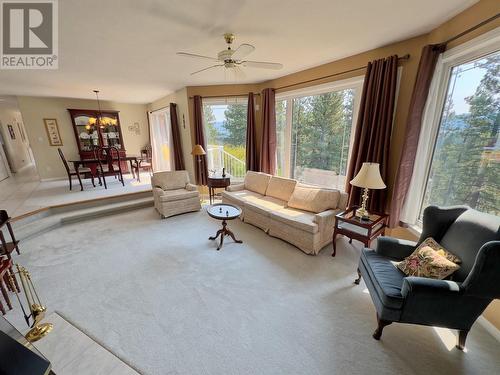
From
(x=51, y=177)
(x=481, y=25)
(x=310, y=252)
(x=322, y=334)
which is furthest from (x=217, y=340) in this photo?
(x=51, y=177)

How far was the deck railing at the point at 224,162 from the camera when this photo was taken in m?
5.20

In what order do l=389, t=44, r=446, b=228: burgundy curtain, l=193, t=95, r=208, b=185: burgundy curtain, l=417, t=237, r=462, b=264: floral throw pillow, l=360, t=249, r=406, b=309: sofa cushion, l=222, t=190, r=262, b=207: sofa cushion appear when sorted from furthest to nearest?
l=193, t=95, r=208, b=185: burgundy curtain < l=222, t=190, r=262, b=207: sofa cushion < l=389, t=44, r=446, b=228: burgundy curtain < l=417, t=237, r=462, b=264: floral throw pillow < l=360, t=249, r=406, b=309: sofa cushion

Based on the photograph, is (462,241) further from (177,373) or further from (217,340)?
(177,373)

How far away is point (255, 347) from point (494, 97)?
2.95 m

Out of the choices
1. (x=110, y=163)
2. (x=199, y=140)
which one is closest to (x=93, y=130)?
(x=110, y=163)

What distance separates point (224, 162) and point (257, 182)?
5.16 ft

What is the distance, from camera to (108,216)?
4102 millimetres

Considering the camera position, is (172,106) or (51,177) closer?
(172,106)

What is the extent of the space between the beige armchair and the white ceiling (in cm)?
199

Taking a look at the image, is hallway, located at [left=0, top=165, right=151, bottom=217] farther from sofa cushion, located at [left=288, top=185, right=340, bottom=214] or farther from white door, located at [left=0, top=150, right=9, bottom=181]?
sofa cushion, located at [left=288, top=185, right=340, bottom=214]

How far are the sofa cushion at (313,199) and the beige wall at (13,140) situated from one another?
9224 millimetres

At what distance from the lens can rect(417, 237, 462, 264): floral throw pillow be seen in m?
1.60

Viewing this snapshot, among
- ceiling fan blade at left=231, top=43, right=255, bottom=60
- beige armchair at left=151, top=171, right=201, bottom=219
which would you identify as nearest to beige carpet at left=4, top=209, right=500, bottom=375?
beige armchair at left=151, top=171, right=201, bottom=219

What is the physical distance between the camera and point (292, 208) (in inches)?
129
